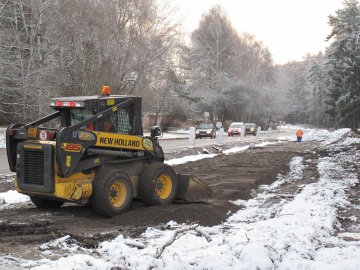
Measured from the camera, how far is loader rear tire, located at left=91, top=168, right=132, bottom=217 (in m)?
7.93

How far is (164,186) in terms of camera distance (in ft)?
31.2

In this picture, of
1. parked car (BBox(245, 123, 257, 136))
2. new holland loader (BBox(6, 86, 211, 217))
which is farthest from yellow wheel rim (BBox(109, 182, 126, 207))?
parked car (BBox(245, 123, 257, 136))

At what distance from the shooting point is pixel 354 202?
10.6 m

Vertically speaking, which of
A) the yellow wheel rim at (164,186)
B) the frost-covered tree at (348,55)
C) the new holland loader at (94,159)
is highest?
the frost-covered tree at (348,55)

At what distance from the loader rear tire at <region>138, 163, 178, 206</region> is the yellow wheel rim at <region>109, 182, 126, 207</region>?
603 millimetres

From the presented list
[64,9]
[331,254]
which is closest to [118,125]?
[331,254]

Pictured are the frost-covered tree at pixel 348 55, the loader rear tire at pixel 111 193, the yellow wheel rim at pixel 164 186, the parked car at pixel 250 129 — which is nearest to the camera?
the loader rear tire at pixel 111 193

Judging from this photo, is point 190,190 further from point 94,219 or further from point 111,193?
point 94,219

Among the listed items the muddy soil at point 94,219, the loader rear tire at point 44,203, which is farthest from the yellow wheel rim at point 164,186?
the loader rear tire at point 44,203

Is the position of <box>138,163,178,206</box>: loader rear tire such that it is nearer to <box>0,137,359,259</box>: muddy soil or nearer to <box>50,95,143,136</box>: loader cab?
<box>0,137,359,259</box>: muddy soil

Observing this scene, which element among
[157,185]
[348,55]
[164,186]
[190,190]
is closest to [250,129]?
[348,55]

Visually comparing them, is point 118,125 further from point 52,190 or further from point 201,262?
point 201,262

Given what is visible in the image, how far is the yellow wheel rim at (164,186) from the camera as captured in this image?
367 inches

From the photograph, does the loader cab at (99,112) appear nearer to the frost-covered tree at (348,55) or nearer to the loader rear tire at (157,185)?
the loader rear tire at (157,185)
